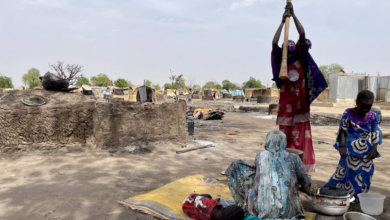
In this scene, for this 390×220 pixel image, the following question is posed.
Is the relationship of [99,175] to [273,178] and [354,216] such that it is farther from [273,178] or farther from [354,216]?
[354,216]

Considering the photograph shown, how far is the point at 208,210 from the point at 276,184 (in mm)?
621

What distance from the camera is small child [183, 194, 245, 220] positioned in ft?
7.06

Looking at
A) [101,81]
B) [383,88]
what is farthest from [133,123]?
[101,81]

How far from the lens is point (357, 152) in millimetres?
Result: 2873

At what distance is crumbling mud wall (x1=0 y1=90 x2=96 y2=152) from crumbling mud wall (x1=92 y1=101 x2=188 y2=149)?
1.02 feet

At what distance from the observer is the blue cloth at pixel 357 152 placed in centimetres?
282

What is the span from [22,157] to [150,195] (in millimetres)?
3272

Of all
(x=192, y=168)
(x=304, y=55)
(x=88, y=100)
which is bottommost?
(x=192, y=168)

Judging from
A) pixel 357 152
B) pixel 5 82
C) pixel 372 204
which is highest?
pixel 5 82

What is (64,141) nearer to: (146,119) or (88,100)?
(88,100)

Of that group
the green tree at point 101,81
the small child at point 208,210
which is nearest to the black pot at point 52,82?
the small child at point 208,210

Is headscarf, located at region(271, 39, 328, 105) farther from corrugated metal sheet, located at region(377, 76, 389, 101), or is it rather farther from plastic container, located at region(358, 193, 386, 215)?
corrugated metal sheet, located at region(377, 76, 389, 101)

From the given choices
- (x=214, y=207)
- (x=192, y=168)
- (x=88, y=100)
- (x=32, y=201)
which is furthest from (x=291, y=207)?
(x=88, y=100)

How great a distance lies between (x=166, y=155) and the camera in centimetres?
530
